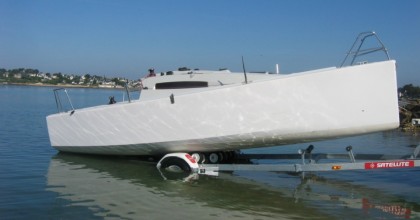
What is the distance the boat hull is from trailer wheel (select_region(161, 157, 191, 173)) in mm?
291

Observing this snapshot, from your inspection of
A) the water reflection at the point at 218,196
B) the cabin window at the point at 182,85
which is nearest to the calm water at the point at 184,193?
the water reflection at the point at 218,196

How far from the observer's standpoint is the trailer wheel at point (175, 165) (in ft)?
32.4

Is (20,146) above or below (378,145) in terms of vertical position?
above

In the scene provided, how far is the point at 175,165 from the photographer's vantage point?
10.0 metres

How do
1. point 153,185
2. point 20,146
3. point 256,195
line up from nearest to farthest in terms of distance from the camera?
point 256,195
point 153,185
point 20,146

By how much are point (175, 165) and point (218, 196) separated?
1.88 metres

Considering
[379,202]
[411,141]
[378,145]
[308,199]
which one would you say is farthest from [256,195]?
[411,141]

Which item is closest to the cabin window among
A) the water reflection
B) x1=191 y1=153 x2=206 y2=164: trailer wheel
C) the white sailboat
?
the white sailboat

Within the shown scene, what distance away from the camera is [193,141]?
32.0ft

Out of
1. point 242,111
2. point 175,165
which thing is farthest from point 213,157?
point 242,111

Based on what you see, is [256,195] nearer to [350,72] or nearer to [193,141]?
[193,141]

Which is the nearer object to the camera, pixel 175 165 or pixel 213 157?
pixel 175 165

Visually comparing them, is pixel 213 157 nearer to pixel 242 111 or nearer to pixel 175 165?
pixel 175 165

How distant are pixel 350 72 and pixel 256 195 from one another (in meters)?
2.88
